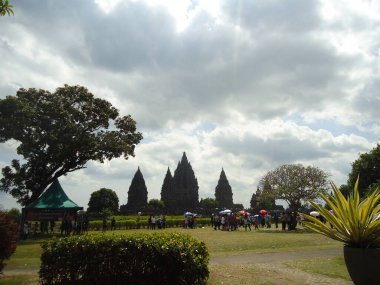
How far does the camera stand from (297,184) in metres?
33.4

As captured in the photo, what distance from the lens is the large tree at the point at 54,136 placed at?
84.2ft

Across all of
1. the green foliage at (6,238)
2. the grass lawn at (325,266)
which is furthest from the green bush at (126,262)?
the grass lawn at (325,266)

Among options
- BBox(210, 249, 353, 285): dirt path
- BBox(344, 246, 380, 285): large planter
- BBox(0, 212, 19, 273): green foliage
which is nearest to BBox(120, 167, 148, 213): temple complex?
BBox(210, 249, 353, 285): dirt path

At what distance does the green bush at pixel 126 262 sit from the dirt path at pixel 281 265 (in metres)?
2.10

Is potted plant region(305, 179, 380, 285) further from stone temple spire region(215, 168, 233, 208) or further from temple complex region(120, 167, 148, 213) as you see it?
stone temple spire region(215, 168, 233, 208)

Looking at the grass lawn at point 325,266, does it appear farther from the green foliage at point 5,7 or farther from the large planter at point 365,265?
the green foliage at point 5,7

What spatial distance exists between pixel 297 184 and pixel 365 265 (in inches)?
1103

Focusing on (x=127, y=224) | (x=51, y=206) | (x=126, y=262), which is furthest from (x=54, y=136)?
(x=126, y=262)

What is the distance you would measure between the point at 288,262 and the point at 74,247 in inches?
272

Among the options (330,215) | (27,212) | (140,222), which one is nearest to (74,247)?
(330,215)

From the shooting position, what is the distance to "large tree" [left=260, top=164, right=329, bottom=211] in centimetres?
3297

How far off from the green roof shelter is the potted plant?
70.2ft

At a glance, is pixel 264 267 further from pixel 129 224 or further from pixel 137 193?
pixel 137 193

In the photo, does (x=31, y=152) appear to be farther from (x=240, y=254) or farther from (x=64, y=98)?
(x=240, y=254)
